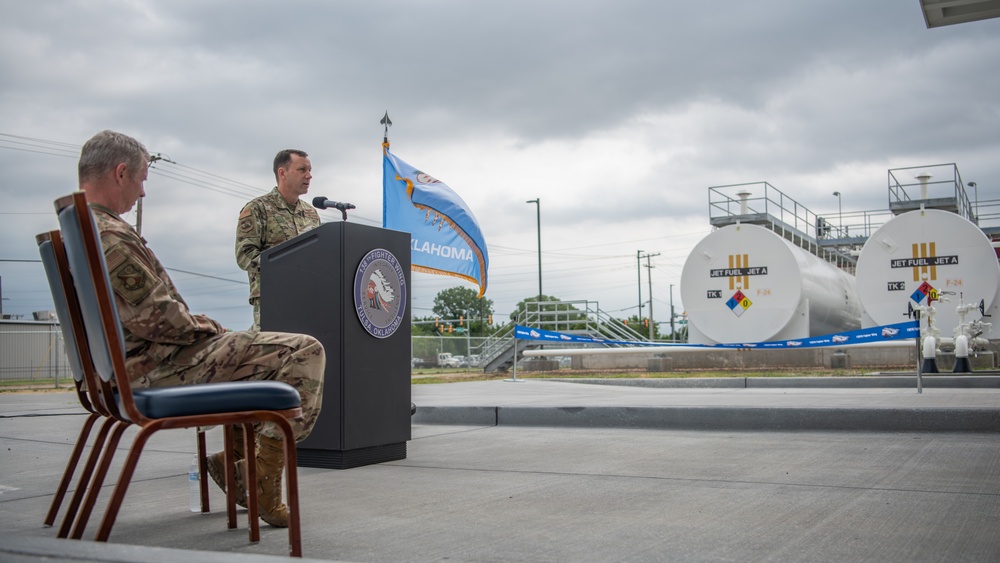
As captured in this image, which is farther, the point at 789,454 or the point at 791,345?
the point at 791,345

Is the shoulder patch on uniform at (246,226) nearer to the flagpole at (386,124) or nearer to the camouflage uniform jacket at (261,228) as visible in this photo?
the camouflage uniform jacket at (261,228)

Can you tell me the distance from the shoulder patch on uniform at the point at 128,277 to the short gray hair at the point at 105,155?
0.43 m

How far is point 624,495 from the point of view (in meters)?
4.16

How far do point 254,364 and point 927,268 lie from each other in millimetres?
24088

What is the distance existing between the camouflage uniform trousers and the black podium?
1865 millimetres

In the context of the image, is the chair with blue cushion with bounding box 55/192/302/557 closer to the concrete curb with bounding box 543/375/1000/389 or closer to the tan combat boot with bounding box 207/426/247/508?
the tan combat boot with bounding box 207/426/247/508

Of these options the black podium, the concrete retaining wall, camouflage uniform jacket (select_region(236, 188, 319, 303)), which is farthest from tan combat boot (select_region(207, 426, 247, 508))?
the concrete retaining wall

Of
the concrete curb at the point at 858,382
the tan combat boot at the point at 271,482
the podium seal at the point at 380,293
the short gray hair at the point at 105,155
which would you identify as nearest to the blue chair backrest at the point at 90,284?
the short gray hair at the point at 105,155

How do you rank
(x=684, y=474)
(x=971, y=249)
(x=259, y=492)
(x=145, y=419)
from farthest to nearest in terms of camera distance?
(x=971, y=249) < (x=684, y=474) < (x=259, y=492) < (x=145, y=419)

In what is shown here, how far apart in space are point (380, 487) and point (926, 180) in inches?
1118

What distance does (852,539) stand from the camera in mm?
3111

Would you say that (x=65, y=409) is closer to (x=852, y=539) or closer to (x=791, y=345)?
(x=852, y=539)

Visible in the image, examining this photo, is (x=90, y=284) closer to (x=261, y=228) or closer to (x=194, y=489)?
(x=194, y=489)

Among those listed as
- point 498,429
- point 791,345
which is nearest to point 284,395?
point 498,429
